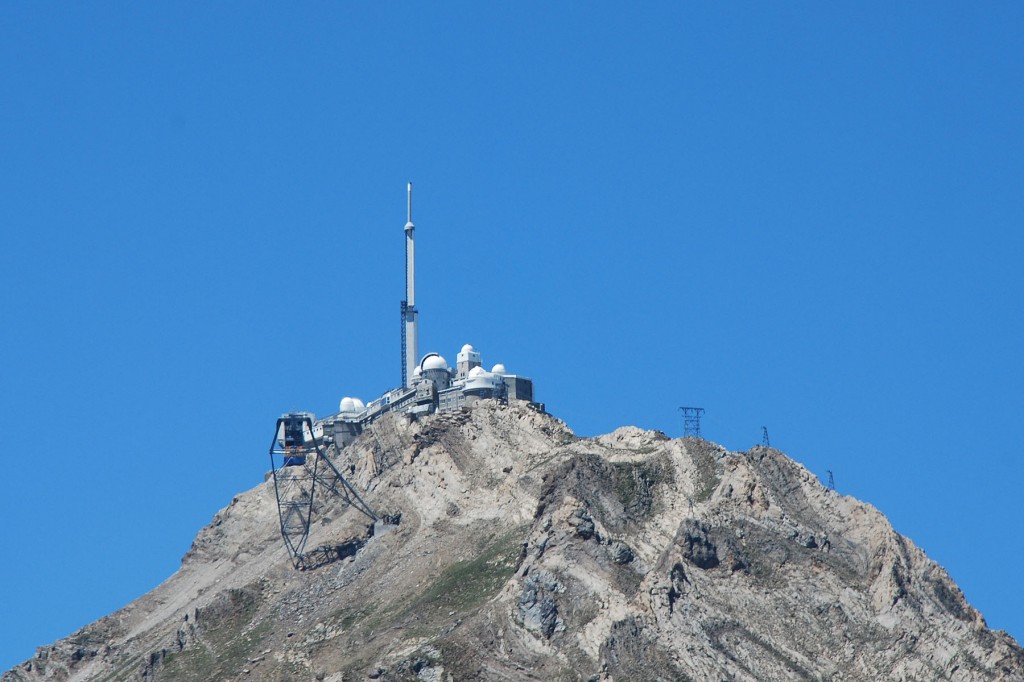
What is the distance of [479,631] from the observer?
173 metres

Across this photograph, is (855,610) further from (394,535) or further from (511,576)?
(394,535)

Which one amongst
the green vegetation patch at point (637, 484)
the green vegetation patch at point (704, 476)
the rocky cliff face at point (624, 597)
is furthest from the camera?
the green vegetation patch at point (637, 484)

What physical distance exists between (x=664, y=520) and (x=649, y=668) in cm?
2398

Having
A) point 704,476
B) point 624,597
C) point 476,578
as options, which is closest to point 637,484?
point 704,476

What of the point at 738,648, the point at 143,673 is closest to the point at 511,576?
the point at 738,648

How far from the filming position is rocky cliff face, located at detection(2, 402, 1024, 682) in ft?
563

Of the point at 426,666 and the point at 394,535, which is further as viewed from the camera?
the point at 394,535

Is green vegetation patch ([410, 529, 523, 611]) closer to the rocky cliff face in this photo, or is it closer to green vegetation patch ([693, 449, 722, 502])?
the rocky cliff face

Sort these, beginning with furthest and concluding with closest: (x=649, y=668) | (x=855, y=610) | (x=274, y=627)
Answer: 1. (x=274, y=627)
2. (x=855, y=610)
3. (x=649, y=668)

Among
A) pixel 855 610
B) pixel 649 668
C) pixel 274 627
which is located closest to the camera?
pixel 649 668

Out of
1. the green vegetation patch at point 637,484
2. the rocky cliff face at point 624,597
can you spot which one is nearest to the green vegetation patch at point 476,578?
the rocky cliff face at point 624,597

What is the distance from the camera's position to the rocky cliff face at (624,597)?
172 m

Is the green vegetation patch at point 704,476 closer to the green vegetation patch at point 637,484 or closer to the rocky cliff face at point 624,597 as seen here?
the rocky cliff face at point 624,597

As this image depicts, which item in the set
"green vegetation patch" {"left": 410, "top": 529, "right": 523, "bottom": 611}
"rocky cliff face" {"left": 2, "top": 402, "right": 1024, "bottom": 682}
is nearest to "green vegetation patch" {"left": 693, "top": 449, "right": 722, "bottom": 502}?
"rocky cliff face" {"left": 2, "top": 402, "right": 1024, "bottom": 682}
